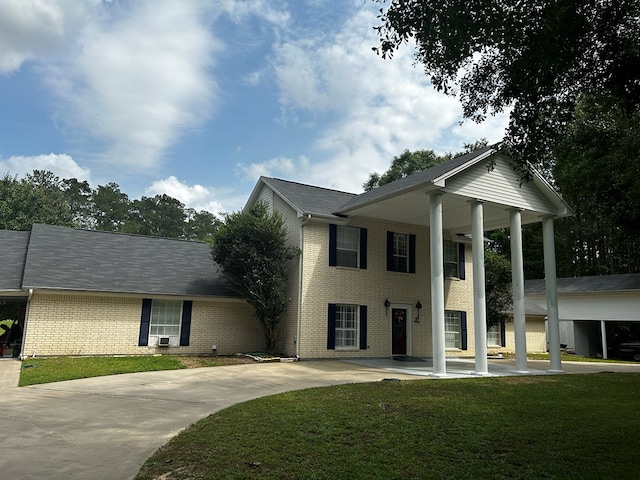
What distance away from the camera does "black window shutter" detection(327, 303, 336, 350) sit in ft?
56.1

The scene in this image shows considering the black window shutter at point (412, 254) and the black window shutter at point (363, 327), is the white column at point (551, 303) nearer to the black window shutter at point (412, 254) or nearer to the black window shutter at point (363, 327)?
the black window shutter at point (412, 254)

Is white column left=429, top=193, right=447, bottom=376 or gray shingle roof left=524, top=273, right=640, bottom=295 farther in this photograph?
gray shingle roof left=524, top=273, right=640, bottom=295

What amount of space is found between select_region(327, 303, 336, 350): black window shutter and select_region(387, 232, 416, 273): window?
304 centimetres

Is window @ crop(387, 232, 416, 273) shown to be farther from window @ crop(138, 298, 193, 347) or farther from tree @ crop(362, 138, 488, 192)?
tree @ crop(362, 138, 488, 192)

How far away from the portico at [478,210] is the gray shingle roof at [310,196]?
1.04 meters

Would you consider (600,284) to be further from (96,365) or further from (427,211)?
(96,365)

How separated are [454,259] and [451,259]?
17 centimetres

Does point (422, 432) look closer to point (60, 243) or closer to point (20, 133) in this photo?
point (60, 243)

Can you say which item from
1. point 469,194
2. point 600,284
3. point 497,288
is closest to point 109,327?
point 469,194

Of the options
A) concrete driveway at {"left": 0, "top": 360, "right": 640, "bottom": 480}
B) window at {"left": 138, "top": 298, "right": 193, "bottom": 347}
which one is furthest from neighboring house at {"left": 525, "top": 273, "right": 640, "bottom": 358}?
window at {"left": 138, "top": 298, "right": 193, "bottom": 347}

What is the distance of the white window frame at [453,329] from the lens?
20609 millimetres

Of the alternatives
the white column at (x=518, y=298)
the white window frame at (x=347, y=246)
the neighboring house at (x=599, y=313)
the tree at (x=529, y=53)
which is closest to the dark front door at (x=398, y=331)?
the white window frame at (x=347, y=246)

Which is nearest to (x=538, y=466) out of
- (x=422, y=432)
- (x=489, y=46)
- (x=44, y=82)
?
(x=422, y=432)

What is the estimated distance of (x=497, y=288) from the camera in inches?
878
